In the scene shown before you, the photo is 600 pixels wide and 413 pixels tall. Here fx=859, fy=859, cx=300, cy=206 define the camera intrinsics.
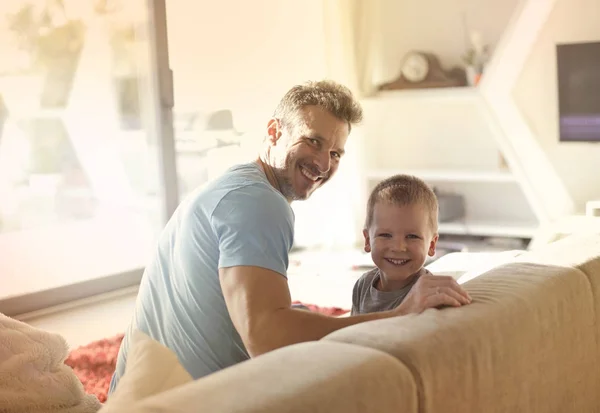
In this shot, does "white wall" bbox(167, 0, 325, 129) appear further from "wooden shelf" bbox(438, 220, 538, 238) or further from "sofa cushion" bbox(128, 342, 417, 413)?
"sofa cushion" bbox(128, 342, 417, 413)

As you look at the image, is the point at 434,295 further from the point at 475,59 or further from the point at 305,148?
the point at 475,59

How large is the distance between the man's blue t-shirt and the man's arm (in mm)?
34

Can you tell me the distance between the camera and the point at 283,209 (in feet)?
5.63

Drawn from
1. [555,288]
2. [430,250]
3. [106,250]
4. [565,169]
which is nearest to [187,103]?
[106,250]

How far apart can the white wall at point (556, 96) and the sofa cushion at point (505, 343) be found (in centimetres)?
369

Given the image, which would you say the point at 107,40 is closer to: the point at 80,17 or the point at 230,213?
the point at 80,17

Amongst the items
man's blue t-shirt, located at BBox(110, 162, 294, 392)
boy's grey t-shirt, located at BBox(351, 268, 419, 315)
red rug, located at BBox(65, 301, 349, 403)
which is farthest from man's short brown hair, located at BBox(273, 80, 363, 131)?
red rug, located at BBox(65, 301, 349, 403)

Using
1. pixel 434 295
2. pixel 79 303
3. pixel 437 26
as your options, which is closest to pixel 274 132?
pixel 434 295

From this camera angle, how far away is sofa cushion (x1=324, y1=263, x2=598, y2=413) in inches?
45.7

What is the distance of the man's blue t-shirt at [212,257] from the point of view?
5.42ft

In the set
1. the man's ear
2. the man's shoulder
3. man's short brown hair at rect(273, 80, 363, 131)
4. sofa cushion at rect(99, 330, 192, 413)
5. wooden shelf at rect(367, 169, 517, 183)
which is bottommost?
wooden shelf at rect(367, 169, 517, 183)

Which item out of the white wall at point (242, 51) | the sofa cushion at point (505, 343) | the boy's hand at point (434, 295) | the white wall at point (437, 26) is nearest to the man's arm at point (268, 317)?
the boy's hand at point (434, 295)

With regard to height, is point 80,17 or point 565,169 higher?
point 80,17

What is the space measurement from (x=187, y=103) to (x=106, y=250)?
106 cm
